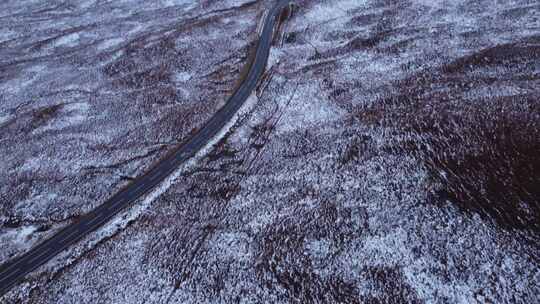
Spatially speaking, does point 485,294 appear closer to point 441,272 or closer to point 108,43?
point 441,272

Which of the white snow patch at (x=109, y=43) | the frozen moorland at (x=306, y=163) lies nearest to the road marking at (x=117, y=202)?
the frozen moorland at (x=306, y=163)

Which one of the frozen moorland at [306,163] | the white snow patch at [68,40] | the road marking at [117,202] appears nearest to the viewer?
the frozen moorland at [306,163]

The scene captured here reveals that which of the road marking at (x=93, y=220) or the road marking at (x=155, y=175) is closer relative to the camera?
the road marking at (x=93, y=220)

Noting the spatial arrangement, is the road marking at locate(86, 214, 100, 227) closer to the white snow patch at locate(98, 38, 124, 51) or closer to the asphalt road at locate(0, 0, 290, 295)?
the asphalt road at locate(0, 0, 290, 295)

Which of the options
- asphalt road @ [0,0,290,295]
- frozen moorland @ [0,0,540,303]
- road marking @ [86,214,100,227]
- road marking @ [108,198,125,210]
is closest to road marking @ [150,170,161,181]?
asphalt road @ [0,0,290,295]

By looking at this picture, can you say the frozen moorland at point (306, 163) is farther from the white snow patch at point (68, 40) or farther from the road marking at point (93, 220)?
the white snow patch at point (68, 40)

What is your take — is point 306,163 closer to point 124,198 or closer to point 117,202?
point 124,198
